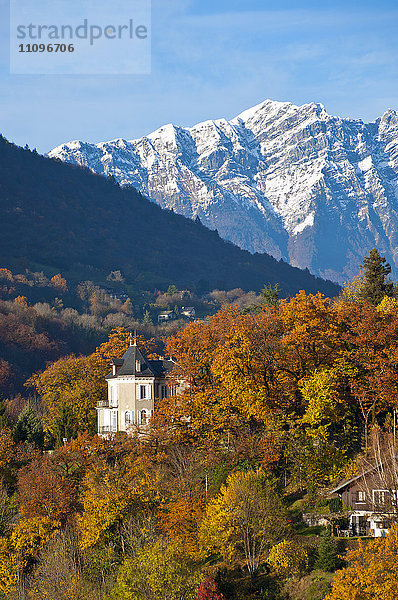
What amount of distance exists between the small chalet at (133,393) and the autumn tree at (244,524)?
23.7 metres

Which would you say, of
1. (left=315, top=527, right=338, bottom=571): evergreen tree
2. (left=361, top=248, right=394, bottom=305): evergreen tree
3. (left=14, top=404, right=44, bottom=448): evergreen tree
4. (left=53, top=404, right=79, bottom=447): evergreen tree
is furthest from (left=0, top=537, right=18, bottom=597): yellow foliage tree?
(left=361, top=248, right=394, bottom=305): evergreen tree

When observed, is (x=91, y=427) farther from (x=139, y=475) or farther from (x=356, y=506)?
(x=356, y=506)

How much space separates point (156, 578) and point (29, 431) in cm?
3422

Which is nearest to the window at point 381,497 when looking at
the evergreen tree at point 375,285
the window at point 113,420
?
the window at point 113,420

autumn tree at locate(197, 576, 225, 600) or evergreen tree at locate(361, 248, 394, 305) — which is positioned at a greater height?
evergreen tree at locate(361, 248, 394, 305)

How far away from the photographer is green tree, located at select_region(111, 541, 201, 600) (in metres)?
54.8

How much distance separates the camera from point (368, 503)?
199 feet

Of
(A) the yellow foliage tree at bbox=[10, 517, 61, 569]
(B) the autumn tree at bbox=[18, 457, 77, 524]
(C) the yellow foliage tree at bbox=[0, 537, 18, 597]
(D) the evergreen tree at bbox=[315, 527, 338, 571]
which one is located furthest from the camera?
(B) the autumn tree at bbox=[18, 457, 77, 524]

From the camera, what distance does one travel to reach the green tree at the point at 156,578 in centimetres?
5484

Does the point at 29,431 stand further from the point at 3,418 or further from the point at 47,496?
the point at 47,496

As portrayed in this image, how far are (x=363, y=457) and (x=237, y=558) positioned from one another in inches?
456

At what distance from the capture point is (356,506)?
61812mm

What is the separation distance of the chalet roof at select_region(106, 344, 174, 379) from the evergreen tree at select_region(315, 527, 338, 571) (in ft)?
108

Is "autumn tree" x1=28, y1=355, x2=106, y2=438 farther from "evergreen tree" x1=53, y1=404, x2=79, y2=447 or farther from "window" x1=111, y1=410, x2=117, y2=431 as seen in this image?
"window" x1=111, y1=410, x2=117, y2=431
